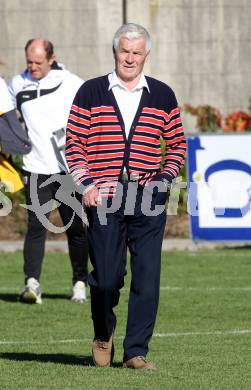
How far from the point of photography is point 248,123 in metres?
21.4

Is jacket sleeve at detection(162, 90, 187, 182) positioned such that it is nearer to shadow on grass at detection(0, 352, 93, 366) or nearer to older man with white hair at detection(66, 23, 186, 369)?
older man with white hair at detection(66, 23, 186, 369)

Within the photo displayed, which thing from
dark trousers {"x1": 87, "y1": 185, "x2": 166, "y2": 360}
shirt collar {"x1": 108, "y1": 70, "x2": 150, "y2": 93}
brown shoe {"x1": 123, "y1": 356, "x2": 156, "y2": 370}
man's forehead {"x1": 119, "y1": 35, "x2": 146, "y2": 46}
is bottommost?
brown shoe {"x1": 123, "y1": 356, "x2": 156, "y2": 370}

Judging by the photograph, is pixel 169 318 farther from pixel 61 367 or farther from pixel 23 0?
pixel 23 0

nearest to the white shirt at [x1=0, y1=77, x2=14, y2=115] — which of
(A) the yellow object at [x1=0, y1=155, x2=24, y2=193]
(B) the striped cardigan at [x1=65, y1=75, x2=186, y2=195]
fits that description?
(A) the yellow object at [x1=0, y1=155, x2=24, y2=193]

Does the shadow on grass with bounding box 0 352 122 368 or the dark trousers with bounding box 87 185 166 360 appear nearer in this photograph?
the dark trousers with bounding box 87 185 166 360

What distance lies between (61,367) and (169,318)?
313 centimetres

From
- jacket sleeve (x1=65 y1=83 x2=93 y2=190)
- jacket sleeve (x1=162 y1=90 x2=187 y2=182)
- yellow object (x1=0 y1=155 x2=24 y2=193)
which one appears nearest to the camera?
jacket sleeve (x1=65 y1=83 x2=93 y2=190)

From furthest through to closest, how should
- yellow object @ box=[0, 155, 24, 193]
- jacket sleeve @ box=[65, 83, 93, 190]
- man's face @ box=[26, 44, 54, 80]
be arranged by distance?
man's face @ box=[26, 44, 54, 80], yellow object @ box=[0, 155, 24, 193], jacket sleeve @ box=[65, 83, 93, 190]

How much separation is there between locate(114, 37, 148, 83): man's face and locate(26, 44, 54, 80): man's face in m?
4.35

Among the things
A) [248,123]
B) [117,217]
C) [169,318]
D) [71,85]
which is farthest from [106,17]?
[117,217]

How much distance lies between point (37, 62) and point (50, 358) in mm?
4238

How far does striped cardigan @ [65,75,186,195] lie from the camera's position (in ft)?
28.1

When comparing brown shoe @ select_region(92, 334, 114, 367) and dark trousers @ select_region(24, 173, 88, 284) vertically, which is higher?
brown shoe @ select_region(92, 334, 114, 367)

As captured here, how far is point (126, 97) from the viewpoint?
8.66 metres
